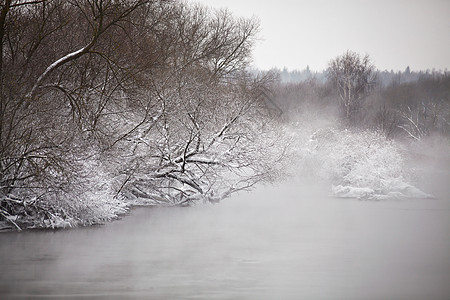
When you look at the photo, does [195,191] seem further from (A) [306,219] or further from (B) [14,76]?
(B) [14,76]

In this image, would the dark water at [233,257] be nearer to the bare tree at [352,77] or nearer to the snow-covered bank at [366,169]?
the snow-covered bank at [366,169]

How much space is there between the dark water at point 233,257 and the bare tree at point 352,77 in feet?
82.3

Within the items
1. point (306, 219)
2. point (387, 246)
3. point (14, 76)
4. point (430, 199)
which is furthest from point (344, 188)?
point (14, 76)

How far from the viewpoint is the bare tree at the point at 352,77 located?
1649 inches

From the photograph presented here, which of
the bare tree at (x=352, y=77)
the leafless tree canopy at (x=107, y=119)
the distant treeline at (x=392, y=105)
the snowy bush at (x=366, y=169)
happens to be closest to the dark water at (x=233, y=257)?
the leafless tree canopy at (x=107, y=119)

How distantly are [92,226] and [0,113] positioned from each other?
3362 millimetres

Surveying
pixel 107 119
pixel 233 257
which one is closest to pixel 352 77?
pixel 107 119

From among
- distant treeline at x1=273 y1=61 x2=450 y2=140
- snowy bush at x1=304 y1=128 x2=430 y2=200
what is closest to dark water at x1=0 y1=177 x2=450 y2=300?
snowy bush at x1=304 y1=128 x2=430 y2=200

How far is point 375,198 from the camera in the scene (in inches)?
863

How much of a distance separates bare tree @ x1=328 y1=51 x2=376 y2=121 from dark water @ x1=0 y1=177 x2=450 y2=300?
25071mm

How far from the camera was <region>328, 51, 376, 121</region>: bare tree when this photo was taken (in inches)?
1649

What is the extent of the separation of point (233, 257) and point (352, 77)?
111 feet

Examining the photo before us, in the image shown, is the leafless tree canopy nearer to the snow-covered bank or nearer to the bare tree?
the snow-covered bank

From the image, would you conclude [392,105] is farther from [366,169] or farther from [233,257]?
[233,257]
